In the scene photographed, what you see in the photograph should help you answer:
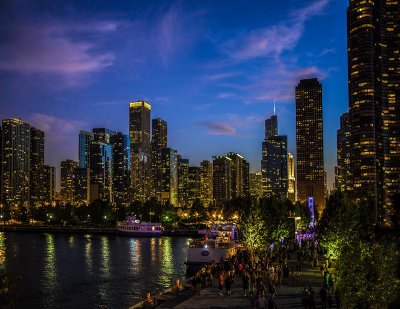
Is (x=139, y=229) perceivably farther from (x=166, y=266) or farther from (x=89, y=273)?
(x=89, y=273)

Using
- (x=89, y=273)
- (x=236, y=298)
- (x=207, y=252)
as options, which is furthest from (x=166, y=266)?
(x=236, y=298)

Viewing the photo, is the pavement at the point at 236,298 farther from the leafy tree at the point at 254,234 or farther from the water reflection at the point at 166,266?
the water reflection at the point at 166,266

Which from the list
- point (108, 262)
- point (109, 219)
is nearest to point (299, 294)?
point (108, 262)

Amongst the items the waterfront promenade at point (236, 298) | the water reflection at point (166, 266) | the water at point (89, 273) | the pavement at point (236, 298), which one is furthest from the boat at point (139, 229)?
the pavement at point (236, 298)

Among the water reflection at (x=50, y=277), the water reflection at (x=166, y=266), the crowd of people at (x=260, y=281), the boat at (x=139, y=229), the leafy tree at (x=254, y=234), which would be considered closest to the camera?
the crowd of people at (x=260, y=281)

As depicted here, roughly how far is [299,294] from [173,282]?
83.2 feet

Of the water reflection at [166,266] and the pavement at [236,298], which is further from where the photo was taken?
the water reflection at [166,266]

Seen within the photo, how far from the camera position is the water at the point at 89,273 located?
47281 mm

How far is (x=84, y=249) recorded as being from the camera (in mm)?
97375

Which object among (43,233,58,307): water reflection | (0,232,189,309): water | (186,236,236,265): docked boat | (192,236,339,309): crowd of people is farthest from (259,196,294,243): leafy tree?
(43,233,58,307): water reflection

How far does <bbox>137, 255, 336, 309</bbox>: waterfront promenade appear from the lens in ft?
106

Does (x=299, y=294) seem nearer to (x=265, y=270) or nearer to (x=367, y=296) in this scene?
(x=265, y=270)

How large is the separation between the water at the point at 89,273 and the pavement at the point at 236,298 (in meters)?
10.2

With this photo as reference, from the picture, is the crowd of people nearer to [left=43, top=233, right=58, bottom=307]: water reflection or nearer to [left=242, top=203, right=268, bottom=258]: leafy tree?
[left=242, top=203, right=268, bottom=258]: leafy tree
